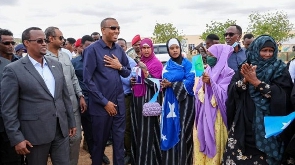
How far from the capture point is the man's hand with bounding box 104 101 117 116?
3.85 metres

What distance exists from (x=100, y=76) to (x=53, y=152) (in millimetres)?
1187

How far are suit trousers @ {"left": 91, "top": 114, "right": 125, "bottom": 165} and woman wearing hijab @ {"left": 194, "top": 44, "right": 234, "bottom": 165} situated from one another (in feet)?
3.46

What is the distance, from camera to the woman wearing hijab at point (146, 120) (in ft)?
14.0

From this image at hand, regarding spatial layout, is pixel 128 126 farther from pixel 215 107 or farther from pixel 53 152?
pixel 53 152

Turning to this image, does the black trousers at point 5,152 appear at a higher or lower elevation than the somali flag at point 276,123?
lower

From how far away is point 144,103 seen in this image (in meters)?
4.28

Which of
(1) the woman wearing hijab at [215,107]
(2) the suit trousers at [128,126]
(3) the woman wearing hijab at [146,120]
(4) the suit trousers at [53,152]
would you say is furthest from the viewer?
(2) the suit trousers at [128,126]

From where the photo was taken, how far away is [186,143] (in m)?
4.11

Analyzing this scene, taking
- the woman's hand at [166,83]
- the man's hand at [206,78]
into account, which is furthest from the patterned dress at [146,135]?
the man's hand at [206,78]

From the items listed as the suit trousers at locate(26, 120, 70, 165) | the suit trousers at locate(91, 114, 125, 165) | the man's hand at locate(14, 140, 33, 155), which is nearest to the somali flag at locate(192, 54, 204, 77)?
the suit trousers at locate(91, 114, 125, 165)

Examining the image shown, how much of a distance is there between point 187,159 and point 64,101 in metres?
1.88

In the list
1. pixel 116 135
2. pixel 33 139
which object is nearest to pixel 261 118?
pixel 116 135

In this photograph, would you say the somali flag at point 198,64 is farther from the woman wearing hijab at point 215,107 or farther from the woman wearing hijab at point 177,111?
the woman wearing hijab at point 215,107

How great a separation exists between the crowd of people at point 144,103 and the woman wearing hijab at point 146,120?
14 mm
